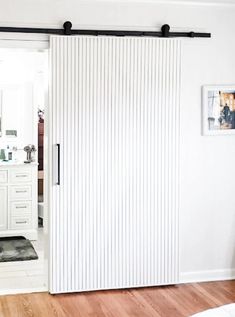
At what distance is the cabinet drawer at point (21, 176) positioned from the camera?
6.81 m

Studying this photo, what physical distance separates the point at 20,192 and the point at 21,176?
198mm

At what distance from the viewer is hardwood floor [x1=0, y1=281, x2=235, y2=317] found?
416 cm

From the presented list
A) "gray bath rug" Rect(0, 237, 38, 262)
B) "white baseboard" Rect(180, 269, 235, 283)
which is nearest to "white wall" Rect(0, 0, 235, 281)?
"white baseboard" Rect(180, 269, 235, 283)

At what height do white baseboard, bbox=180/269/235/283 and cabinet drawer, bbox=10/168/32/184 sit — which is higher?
cabinet drawer, bbox=10/168/32/184

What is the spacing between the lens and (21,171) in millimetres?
6848

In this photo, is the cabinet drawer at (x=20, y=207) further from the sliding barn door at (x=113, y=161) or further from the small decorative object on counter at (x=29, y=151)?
the sliding barn door at (x=113, y=161)

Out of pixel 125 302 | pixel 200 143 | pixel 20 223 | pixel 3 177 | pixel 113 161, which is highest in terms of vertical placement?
pixel 200 143

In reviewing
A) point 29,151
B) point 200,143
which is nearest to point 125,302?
point 200,143

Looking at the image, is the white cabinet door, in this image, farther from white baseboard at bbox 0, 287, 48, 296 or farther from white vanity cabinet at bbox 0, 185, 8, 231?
white baseboard at bbox 0, 287, 48, 296

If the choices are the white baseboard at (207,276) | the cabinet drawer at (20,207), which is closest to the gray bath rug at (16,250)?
the cabinet drawer at (20,207)

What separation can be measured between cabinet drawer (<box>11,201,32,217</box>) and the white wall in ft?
8.56

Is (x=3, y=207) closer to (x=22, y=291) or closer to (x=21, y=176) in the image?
(x=21, y=176)

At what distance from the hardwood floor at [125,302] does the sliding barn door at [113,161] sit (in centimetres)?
12

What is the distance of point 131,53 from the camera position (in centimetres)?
461
